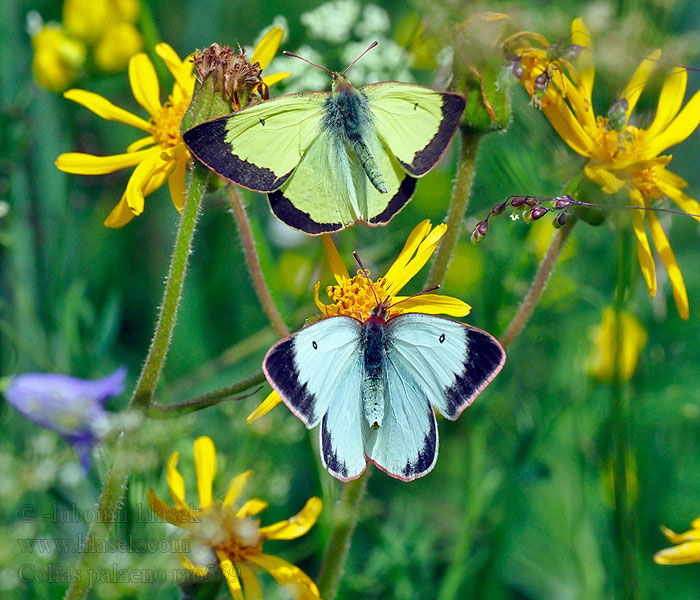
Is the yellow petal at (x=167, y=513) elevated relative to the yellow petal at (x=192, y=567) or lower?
elevated

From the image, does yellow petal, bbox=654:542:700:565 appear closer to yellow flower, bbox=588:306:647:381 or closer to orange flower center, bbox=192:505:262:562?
orange flower center, bbox=192:505:262:562

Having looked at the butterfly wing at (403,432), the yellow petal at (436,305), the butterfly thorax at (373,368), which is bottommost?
the butterfly wing at (403,432)

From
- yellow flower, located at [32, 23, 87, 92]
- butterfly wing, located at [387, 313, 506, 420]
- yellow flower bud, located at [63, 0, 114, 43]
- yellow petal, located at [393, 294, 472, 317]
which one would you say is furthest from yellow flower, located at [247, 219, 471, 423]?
yellow flower bud, located at [63, 0, 114, 43]

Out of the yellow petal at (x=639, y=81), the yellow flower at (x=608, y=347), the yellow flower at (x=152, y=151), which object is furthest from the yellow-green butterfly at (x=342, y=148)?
the yellow flower at (x=608, y=347)

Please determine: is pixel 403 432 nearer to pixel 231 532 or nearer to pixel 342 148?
pixel 231 532

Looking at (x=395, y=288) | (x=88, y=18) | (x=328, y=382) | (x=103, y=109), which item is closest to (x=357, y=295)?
(x=395, y=288)

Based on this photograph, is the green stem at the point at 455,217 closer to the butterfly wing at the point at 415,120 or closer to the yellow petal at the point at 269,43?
the butterfly wing at the point at 415,120

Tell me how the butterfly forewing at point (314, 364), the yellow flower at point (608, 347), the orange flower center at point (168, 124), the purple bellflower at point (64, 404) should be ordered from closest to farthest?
the butterfly forewing at point (314, 364), the purple bellflower at point (64, 404), the orange flower center at point (168, 124), the yellow flower at point (608, 347)
